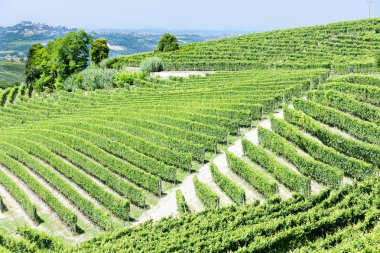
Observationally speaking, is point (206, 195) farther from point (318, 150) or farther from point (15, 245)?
point (15, 245)

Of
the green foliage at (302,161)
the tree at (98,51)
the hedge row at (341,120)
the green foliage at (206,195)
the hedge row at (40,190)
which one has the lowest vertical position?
the hedge row at (40,190)

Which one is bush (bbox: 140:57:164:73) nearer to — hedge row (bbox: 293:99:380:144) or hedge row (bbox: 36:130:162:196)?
hedge row (bbox: 36:130:162:196)

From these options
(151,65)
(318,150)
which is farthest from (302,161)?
(151,65)

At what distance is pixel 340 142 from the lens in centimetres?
2584

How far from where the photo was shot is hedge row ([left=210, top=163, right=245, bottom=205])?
23969 mm

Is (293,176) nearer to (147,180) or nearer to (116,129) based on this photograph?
(147,180)

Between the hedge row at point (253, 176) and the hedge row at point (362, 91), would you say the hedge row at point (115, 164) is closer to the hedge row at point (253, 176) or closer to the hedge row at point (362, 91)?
the hedge row at point (253, 176)

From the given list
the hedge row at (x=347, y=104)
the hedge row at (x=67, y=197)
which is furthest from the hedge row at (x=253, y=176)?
the hedge row at (x=67, y=197)

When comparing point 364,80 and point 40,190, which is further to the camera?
point 364,80

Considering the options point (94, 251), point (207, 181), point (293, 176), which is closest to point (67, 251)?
point (94, 251)

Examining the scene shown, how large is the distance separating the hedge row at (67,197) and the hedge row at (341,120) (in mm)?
16352

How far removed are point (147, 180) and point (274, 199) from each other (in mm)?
10247

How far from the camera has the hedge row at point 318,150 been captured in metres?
23.4

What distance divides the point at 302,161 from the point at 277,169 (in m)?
1.54
